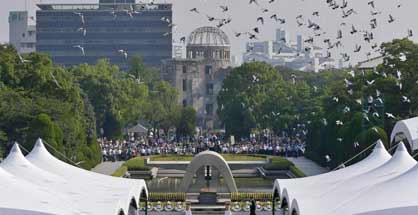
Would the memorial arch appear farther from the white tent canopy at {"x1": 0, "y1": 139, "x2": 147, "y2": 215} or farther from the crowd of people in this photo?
the crowd of people

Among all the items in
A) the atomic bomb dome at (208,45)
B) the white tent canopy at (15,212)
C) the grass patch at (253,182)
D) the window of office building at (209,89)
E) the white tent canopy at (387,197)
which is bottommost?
the grass patch at (253,182)

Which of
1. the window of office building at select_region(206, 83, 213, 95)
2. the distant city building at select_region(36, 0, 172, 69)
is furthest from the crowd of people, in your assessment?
the distant city building at select_region(36, 0, 172, 69)

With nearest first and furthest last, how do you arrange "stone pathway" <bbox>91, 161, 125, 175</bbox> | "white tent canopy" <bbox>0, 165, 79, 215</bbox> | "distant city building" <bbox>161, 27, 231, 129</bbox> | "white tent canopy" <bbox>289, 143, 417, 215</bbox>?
"white tent canopy" <bbox>0, 165, 79, 215</bbox> → "white tent canopy" <bbox>289, 143, 417, 215</bbox> → "stone pathway" <bbox>91, 161, 125, 175</bbox> → "distant city building" <bbox>161, 27, 231, 129</bbox>

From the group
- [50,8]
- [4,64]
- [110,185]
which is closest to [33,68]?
[4,64]

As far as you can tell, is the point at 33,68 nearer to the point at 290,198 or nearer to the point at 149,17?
the point at 290,198

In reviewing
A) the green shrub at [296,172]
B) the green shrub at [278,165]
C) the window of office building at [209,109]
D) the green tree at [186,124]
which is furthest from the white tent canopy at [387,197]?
the window of office building at [209,109]

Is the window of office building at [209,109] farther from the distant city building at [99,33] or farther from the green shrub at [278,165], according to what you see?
the green shrub at [278,165]

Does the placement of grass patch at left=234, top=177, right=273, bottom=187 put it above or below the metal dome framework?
below
